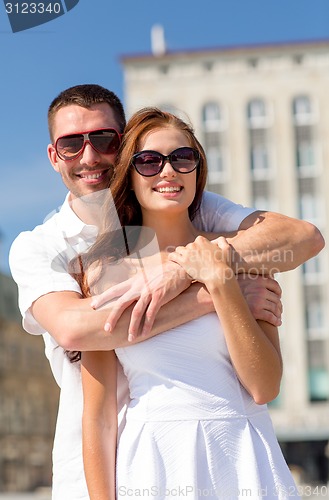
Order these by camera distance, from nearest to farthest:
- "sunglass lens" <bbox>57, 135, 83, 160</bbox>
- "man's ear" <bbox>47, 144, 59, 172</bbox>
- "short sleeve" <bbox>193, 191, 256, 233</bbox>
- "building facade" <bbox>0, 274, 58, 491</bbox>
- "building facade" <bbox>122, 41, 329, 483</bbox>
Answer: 1. "short sleeve" <bbox>193, 191, 256, 233</bbox>
2. "sunglass lens" <bbox>57, 135, 83, 160</bbox>
3. "man's ear" <bbox>47, 144, 59, 172</bbox>
4. "building facade" <bbox>122, 41, 329, 483</bbox>
5. "building facade" <bbox>0, 274, 58, 491</bbox>

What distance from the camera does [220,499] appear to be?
2676mm

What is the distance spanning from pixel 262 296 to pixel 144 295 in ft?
1.15

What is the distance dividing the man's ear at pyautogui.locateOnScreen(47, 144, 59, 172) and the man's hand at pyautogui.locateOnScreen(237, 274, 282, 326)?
92 cm

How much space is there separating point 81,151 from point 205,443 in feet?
3.73

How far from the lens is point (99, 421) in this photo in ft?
9.20

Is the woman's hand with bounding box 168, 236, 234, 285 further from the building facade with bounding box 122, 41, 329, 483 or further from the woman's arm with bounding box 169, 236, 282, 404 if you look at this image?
the building facade with bounding box 122, 41, 329, 483

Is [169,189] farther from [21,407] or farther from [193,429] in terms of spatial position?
[21,407]

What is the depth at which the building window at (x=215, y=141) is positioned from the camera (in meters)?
40.4

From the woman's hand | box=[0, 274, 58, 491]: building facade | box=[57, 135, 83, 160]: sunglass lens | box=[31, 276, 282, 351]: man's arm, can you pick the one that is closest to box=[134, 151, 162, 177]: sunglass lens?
the woman's hand

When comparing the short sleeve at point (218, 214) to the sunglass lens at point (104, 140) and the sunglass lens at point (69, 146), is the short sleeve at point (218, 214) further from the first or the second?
the sunglass lens at point (69, 146)

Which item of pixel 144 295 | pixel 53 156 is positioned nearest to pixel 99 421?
pixel 144 295

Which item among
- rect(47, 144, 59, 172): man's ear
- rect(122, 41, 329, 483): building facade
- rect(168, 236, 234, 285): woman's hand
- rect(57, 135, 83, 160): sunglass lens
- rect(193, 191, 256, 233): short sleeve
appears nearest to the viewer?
rect(168, 236, 234, 285): woman's hand

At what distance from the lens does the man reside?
2.81 meters

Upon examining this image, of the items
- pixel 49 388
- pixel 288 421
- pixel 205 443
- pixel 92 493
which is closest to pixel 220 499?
pixel 205 443
